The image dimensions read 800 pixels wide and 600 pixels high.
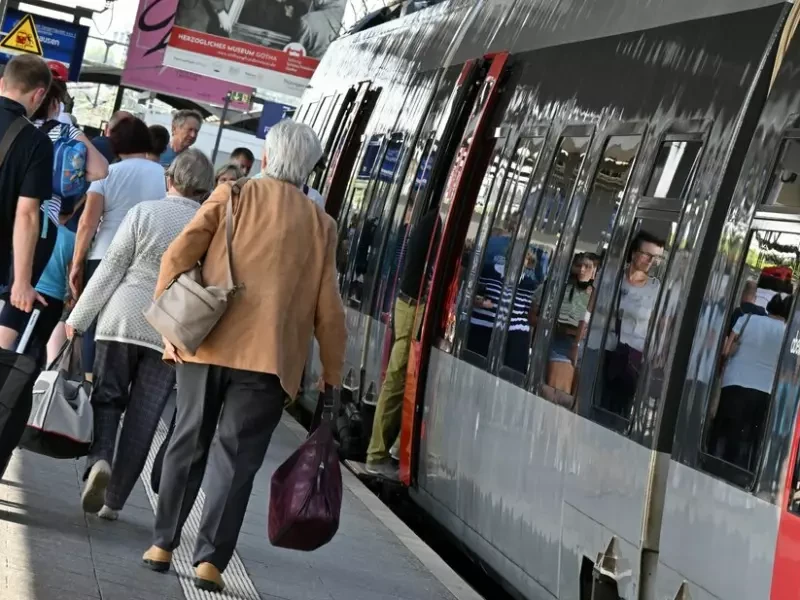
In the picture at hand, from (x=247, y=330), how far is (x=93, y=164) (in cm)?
215

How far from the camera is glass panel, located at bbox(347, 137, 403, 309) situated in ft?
42.7

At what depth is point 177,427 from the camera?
7.14m

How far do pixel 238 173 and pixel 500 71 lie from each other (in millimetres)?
2526

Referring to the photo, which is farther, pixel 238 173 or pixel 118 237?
pixel 238 173

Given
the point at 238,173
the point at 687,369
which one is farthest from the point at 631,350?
the point at 238,173

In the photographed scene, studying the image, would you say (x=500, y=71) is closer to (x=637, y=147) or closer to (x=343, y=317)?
(x=637, y=147)

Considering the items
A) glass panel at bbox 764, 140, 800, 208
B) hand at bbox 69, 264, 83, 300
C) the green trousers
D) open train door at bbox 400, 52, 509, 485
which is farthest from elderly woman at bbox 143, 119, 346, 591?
the green trousers

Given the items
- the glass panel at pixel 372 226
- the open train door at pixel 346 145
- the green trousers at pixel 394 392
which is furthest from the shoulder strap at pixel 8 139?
the open train door at pixel 346 145

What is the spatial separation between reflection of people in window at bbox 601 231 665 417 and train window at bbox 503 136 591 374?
112 centimetres

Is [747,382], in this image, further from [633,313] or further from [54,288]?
[54,288]

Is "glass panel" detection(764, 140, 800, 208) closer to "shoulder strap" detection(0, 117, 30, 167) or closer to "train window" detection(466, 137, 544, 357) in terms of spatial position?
"train window" detection(466, 137, 544, 357)

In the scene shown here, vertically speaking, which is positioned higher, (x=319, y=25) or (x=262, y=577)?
(x=319, y=25)

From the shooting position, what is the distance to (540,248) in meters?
8.60

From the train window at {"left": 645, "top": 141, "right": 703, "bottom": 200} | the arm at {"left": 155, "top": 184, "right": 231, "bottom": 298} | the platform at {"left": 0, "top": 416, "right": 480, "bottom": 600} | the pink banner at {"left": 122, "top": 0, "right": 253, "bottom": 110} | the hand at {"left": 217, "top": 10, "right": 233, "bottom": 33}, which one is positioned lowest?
the platform at {"left": 0, "top": 416, "right": 480, "bottom": 600}
